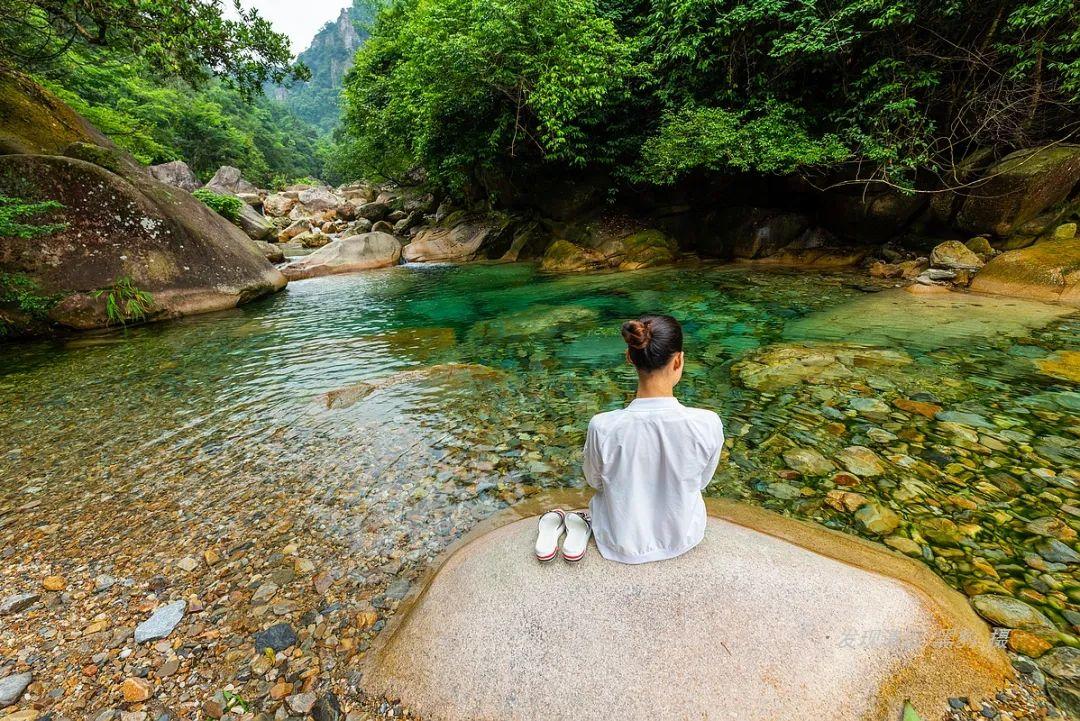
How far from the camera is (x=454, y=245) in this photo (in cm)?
2012

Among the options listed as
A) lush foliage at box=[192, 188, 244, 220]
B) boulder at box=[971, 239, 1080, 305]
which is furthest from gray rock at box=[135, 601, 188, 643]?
lush foliage at box=[192, 188, 244, 220]

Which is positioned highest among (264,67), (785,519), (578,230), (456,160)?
(264,67)

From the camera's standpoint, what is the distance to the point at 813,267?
1289 cm

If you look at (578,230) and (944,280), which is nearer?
(944,280)

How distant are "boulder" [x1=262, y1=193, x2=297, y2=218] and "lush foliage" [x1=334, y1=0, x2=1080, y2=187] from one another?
85.6ft

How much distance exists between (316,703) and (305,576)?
0.88 m

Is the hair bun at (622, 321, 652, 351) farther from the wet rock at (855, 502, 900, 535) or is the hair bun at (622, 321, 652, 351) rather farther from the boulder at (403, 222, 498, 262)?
the boulder at (403, 222, 498, 262)

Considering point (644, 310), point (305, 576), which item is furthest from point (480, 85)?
point (305, 576)

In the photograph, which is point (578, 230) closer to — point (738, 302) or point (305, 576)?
point (738, 302)

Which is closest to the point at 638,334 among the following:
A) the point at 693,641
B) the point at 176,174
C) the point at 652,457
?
the point at 652,457

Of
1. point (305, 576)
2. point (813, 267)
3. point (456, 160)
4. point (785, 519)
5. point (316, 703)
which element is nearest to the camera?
point (316, 703)

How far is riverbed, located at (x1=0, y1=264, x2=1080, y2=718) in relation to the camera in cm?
229

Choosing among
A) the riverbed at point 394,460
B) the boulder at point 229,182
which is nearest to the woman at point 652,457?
the riverbed at point 394,460

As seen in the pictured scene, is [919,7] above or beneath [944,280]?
above
